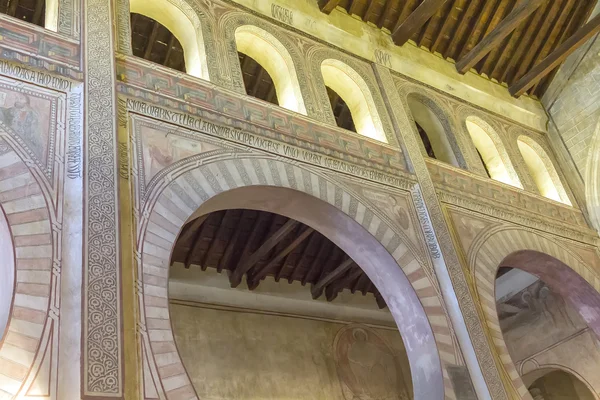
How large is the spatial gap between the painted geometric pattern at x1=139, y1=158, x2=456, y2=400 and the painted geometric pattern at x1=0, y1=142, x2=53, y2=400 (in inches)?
25.4

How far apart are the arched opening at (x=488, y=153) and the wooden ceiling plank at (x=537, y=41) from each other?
1773 millimetres

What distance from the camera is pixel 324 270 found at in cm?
1037

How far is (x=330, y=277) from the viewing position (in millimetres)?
10062

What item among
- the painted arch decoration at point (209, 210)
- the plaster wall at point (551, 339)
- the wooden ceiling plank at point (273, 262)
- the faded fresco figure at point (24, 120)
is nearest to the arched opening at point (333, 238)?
the painted arch decoration at point (209, 210)

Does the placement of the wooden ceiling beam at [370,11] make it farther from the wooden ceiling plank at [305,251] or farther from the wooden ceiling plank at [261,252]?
the wooden ceiling plank at [305,251]

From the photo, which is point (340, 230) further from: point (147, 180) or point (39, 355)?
point (39, 355)

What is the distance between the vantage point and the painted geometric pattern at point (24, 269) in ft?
11.2

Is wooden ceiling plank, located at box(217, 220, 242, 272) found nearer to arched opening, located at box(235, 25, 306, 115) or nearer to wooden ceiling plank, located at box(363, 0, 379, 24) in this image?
arched opening, located at box(235, 25, 306, 115)

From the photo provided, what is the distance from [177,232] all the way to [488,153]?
576cm

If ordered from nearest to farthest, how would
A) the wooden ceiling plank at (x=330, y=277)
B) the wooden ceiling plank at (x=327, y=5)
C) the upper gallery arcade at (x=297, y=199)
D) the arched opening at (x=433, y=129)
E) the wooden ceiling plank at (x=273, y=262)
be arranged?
the upper gallery arcade at (x=297, y=199) < the wooden ceiling plank at (x=327, y=5) < the arched opening at (x=433, y=129) < the wooden ceiling plank at (x=273, y=262) < the wooden ceiling plank at (x=330, y=277)

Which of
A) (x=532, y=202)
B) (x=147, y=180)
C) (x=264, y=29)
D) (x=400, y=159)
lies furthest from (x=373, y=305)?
(x=147, y=180)

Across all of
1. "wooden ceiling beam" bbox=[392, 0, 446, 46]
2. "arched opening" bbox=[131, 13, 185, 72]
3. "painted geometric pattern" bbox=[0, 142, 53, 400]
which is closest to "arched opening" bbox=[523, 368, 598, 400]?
"wooden ceiling beam" bbox=[392, 0, 446, 46]

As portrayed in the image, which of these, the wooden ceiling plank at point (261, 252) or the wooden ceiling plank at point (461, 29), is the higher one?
the wooden ceiling plank at point (461, 29)

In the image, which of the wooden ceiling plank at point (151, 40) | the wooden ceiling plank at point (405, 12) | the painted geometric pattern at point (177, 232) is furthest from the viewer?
the wooden ceiling plank at point (405, 12)
